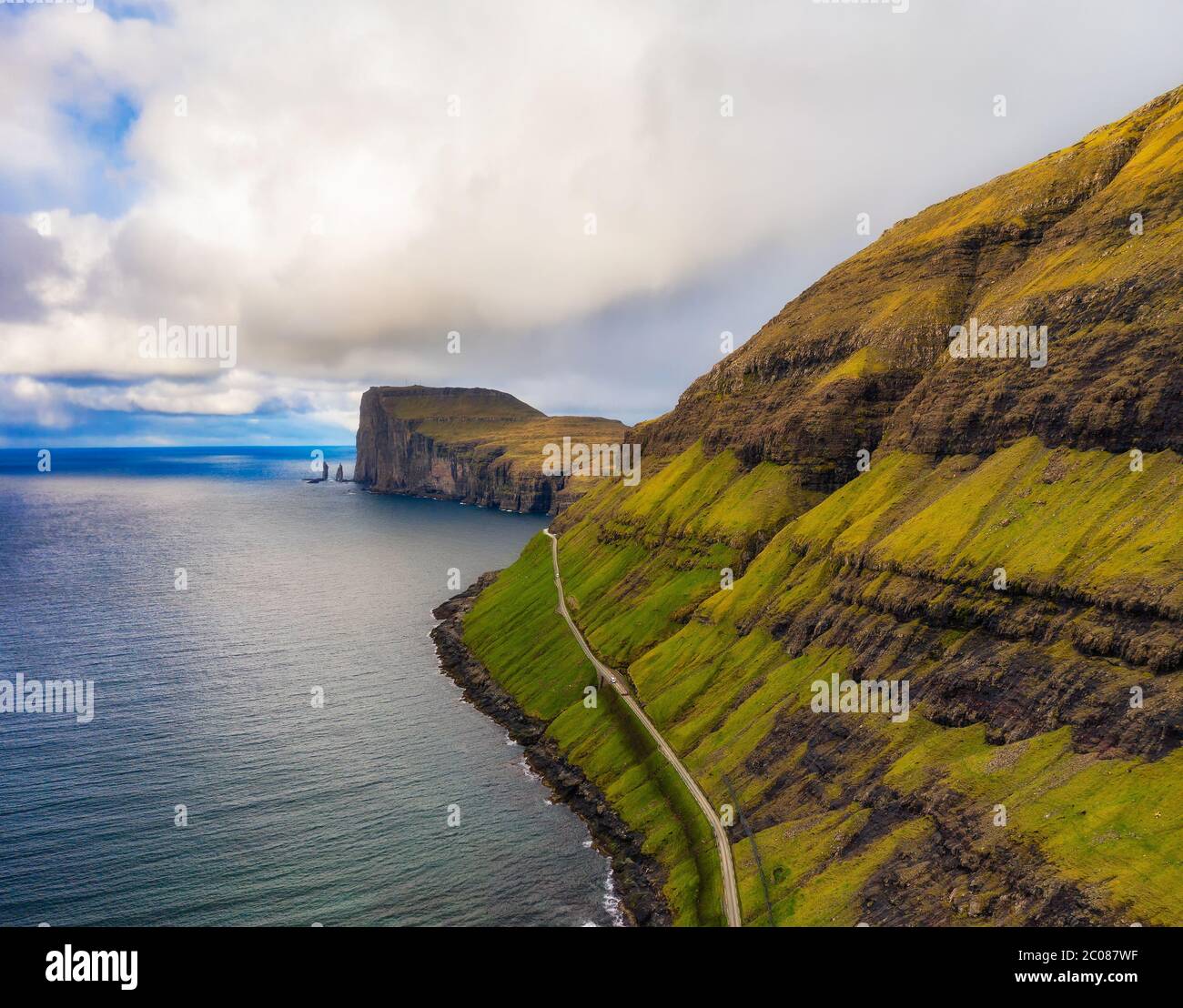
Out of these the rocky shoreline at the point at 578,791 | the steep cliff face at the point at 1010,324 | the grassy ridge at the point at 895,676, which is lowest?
the rocky shoreline at the point at 578,791

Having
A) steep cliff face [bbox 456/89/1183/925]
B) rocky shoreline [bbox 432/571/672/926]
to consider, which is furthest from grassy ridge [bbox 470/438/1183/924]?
rocky shoreline [bbox 432/571/672/926]

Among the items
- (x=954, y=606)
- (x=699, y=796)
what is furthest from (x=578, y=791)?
(x=954, y=606)

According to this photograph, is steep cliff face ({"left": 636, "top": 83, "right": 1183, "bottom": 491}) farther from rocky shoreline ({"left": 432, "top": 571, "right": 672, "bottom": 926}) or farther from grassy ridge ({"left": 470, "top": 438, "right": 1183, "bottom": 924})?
rocky shoreline ({"left": 432, "top": 571, "right": 672, "bottom": 926})

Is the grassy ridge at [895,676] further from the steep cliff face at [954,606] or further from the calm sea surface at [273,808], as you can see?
the calm sea surface at [273,808]

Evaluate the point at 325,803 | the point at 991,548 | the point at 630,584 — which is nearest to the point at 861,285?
the point at 630,584

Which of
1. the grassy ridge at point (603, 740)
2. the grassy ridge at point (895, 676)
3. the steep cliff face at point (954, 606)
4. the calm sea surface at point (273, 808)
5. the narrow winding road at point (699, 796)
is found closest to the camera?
the grassy ridge at point (895, 676)

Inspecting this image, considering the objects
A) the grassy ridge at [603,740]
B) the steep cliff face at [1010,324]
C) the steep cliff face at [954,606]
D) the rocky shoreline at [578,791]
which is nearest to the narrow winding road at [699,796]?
the grassy ridge at [603,740]

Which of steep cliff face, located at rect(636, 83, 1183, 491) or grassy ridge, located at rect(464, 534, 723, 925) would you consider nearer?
grassy ridge, located at rect(464, 534, 723, 925)
